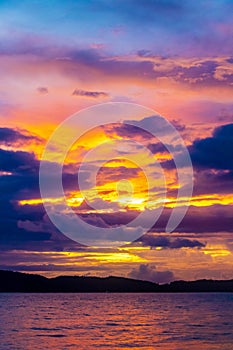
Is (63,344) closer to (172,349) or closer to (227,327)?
(172,349)

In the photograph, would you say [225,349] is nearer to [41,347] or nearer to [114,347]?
[114,347]

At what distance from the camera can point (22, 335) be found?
334 ft

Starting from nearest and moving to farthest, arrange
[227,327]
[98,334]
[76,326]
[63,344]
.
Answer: [63,344] < [98,334] < [227,327] < [76,326]

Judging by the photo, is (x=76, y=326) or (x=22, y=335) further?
(x=76, y=326)

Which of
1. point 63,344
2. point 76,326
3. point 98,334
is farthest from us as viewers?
point 76,326

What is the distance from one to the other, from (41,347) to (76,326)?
4130 centimetres

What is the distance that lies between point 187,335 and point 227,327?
18693 mm

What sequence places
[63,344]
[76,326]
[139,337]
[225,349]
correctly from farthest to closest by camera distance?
[76,326] < [139,337] < [63,344] < [225,349]

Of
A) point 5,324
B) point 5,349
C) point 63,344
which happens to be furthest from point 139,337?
point 5,324

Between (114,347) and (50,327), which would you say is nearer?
(114,347)

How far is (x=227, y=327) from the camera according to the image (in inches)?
4540

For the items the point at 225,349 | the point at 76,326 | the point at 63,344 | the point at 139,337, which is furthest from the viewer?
the point at 76,326

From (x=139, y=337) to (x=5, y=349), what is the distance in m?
24.0

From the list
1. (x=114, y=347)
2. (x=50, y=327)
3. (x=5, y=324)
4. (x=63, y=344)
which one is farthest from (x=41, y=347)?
(x=5, y=324)
